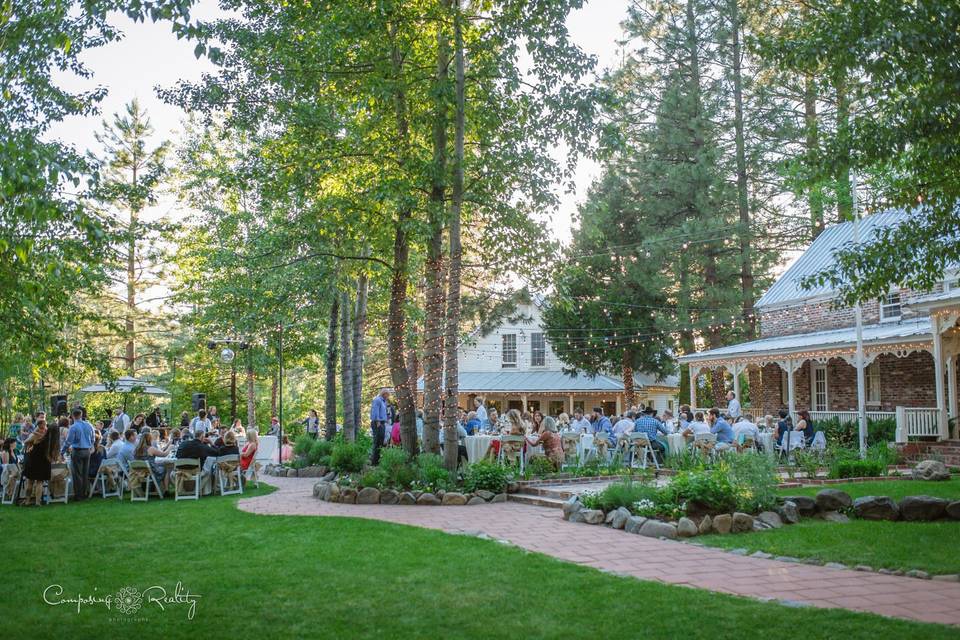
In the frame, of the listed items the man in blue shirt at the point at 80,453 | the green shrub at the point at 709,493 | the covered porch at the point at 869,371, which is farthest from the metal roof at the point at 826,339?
the man in blue shirt at the point at 80,453

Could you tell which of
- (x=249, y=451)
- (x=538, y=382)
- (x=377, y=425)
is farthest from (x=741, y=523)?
(x=538, y=382)

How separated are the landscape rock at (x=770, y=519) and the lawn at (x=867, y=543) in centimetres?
17

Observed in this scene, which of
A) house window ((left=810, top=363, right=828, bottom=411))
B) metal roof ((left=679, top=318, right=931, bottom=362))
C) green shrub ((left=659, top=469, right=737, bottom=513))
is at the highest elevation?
metal roof ((left=679, top=318, right=931, bottom=362))

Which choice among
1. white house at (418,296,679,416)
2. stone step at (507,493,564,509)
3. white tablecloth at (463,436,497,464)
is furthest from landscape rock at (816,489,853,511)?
white house at (418,296,679,416)

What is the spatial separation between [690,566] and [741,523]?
2085 mm

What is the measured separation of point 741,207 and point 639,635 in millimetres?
27235

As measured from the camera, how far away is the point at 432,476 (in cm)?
1230

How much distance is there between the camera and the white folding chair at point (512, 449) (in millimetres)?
14359

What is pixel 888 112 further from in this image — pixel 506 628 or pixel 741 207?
pixel 741 207

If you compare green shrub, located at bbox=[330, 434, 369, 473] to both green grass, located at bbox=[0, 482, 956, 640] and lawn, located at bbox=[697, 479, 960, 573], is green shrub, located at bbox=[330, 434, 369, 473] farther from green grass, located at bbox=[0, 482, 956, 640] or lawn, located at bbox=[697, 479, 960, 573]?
lawn, located at bbox=[697, 479, 960, 573]

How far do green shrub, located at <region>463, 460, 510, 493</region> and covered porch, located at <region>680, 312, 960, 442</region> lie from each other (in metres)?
8.66

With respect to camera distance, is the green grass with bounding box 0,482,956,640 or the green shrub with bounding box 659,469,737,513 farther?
the green shrub with bounding box 659,469,737,513

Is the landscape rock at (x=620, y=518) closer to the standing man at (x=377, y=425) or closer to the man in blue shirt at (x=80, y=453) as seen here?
the standing man at (x=377, y=425)

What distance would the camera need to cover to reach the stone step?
1134cm
